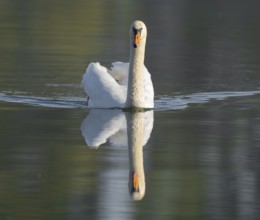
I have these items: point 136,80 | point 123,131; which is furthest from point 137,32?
point 123,131

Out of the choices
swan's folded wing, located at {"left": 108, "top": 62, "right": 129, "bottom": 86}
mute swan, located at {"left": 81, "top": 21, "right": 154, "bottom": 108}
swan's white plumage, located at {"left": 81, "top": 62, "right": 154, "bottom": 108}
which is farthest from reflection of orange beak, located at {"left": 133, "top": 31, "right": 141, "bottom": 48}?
swan's folded wing, located at {"left": 108, "top": 62, "right": 129, "bottom": 86}

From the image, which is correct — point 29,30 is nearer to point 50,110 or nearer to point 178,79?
point 178,79

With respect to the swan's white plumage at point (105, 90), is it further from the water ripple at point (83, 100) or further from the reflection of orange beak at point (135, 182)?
the reflection of orange beak at point (135, 182)

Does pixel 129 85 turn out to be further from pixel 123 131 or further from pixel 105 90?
pixel 123 131

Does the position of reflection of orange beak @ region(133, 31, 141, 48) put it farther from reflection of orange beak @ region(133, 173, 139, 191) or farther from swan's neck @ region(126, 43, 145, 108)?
reflection of orange beak @ region(133, 173, 139, 191)

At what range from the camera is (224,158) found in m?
12.0

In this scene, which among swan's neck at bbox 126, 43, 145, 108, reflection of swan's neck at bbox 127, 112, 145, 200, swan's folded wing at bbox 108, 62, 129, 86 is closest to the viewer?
reflection of swan's neck at bbox 127, 112, 145, 200

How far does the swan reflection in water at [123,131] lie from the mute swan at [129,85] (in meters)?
0.17

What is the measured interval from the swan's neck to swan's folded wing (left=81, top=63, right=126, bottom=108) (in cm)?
17

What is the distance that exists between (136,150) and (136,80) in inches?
131

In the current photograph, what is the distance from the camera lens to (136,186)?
410 inches

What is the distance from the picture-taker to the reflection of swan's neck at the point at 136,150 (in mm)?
10367

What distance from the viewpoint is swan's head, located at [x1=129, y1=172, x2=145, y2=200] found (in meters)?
10.1

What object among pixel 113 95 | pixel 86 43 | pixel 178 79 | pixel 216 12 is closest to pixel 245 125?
pixel 113 95
